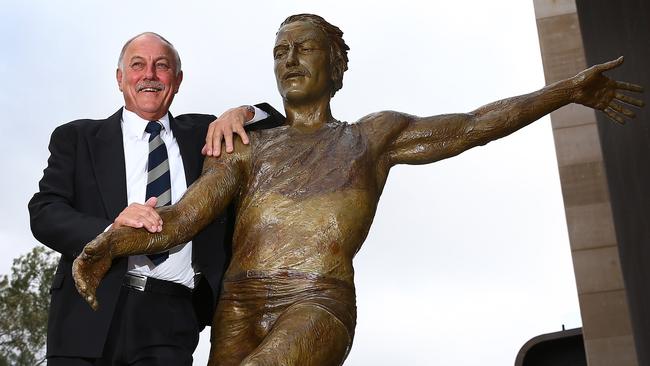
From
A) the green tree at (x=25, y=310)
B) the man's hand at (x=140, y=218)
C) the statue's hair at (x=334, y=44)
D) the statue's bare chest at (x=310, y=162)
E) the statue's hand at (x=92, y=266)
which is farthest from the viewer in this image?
the green tree at (x=25, y=310)

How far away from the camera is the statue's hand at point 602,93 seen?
581cm

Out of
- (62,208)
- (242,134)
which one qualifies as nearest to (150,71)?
(242,134)

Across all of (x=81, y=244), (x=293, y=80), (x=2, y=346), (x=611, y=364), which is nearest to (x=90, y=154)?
Answer: (x=81, y=244)

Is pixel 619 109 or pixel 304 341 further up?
pixel 619 109

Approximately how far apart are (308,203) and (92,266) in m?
1.13

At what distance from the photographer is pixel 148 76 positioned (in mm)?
6059

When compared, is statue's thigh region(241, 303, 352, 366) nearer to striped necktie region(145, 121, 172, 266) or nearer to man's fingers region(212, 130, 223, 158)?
striped necktie region(145, 121, 172, 266)

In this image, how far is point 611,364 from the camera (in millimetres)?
11953

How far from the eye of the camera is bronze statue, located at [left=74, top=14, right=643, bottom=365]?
5.07 meters

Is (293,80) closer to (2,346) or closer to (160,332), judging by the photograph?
(160,332)

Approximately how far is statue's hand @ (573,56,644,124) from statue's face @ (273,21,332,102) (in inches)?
50.8

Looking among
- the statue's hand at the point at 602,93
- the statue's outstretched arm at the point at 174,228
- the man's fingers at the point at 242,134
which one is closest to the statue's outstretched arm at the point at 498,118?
the statue's hand at the point at 602,93

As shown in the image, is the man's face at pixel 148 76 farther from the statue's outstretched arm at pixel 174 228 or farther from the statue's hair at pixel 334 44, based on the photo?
the statue's hair at pixel 334 44

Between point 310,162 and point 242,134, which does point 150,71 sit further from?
point 310,162
